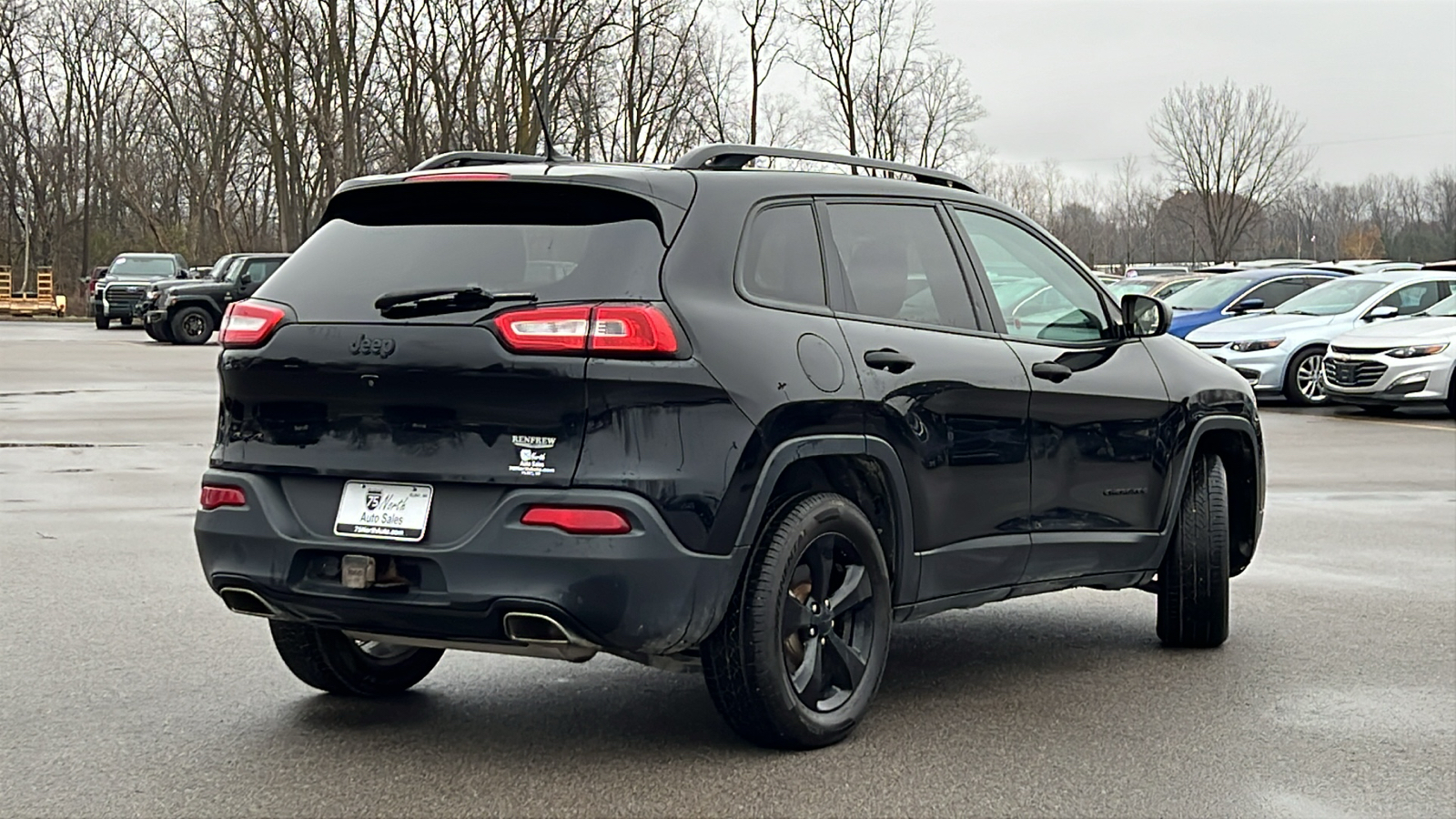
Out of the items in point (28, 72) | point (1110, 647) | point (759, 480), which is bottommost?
point (1110, 647)

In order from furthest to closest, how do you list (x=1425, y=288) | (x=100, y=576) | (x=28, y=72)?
(x=28, y=72) → (x=1425, y=288) → (x=100, y=576)

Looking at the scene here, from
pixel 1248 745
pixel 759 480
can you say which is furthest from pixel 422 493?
pixel 1248 745

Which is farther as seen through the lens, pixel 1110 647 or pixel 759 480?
pixel 1110 647

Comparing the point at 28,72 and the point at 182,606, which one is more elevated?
the point at 28,72

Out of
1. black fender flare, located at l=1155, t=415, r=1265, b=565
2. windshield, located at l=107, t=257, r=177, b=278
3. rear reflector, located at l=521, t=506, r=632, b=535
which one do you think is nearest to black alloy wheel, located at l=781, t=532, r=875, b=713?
rear reflector, located at l=521, t=506, r=632, b=535

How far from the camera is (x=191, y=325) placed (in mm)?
36344

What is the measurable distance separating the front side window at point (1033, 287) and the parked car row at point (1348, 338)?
12.6m

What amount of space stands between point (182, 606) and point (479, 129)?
134 feet

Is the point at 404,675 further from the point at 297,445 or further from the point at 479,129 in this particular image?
the point at 479,129

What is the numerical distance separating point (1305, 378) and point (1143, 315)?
52.3 ft

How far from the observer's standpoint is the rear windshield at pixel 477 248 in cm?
496

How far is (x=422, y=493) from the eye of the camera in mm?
4891

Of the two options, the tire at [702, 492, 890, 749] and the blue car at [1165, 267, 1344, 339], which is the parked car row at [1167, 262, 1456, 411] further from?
the tire at [702, 492, 890, 749]

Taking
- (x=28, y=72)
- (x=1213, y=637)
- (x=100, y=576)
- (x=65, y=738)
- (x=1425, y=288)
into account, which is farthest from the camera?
(x=28, y=72)
